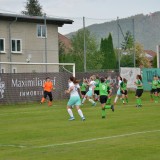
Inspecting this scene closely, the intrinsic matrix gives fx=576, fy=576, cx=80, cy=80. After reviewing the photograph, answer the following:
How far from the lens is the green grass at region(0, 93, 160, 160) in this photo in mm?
13711

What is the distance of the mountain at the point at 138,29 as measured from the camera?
54781mm

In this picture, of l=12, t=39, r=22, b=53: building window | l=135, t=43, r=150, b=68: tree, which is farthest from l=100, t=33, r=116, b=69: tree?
l=135, t=43, r=150, b=68: tree

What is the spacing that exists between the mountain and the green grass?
102 feet

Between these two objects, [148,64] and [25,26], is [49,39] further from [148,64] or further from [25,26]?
[148,64]

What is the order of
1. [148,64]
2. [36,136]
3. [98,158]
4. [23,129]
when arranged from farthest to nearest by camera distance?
1. [148,64]
2. [23,129]
3. [36,136]
4. [98,158]

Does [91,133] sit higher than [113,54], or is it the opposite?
[113,54]

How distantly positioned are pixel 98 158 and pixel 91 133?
18.4 feet

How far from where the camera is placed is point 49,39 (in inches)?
2376

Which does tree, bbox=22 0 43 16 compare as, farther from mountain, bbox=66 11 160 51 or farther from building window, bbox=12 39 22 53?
building window, bbox=12 39 22 53

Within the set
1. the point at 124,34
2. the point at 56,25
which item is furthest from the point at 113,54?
the point at 124,34

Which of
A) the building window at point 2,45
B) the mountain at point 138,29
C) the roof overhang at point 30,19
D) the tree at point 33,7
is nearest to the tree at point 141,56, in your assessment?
the mountain at point 138,29

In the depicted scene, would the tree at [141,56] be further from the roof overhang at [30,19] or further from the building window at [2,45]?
the building window at [2,45]

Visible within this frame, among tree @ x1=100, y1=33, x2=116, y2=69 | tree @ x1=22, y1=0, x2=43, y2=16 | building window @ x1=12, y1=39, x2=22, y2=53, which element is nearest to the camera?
building window @ x1=12, y1=39, x2=22, y2=53

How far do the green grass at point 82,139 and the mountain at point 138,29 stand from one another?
3096 centimetres
